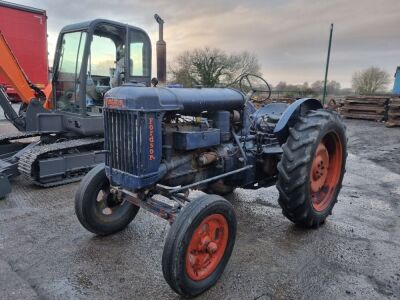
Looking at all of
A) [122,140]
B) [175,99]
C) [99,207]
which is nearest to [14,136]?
[99,207]

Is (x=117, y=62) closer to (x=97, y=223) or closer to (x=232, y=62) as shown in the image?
(x=97, y=223)

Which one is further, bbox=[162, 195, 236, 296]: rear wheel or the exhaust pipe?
the exhaust pipe

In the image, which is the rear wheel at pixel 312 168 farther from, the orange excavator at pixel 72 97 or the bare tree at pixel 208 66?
the bare tree at pixel 208 66

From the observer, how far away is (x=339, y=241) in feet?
11.9

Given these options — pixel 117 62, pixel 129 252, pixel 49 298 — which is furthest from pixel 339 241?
pixel 117 62

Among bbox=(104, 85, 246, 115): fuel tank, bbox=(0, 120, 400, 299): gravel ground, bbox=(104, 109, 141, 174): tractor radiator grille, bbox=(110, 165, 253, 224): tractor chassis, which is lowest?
bbox=(0, 120, 400, 299): gravel ground

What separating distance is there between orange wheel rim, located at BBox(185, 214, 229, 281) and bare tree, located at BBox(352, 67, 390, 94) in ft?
110

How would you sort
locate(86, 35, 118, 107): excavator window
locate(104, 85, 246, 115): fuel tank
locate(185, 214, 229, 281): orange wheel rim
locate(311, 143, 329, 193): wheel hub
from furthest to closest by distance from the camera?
locate(86, 35, 118, 107): excavator window → locate(311, 143, 329, 193): wheel hub → locate(104, 85, 246, 115): fuel tank → locate(185, 214, 229, 281): orange wheel rim

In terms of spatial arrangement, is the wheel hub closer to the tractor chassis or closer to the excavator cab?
the tractor chassis

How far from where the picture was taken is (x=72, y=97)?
5887mm

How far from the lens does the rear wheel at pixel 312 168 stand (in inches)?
136

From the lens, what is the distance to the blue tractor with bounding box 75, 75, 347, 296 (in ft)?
9.03

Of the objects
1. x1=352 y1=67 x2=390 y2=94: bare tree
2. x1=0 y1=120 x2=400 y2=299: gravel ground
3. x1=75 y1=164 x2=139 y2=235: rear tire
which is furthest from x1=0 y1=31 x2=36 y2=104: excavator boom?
x1=352 y1=67 x2=390 y2=94: bare tree

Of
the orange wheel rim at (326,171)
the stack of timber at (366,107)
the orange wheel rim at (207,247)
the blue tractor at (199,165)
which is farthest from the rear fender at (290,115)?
the stack of timber at (366,107)
